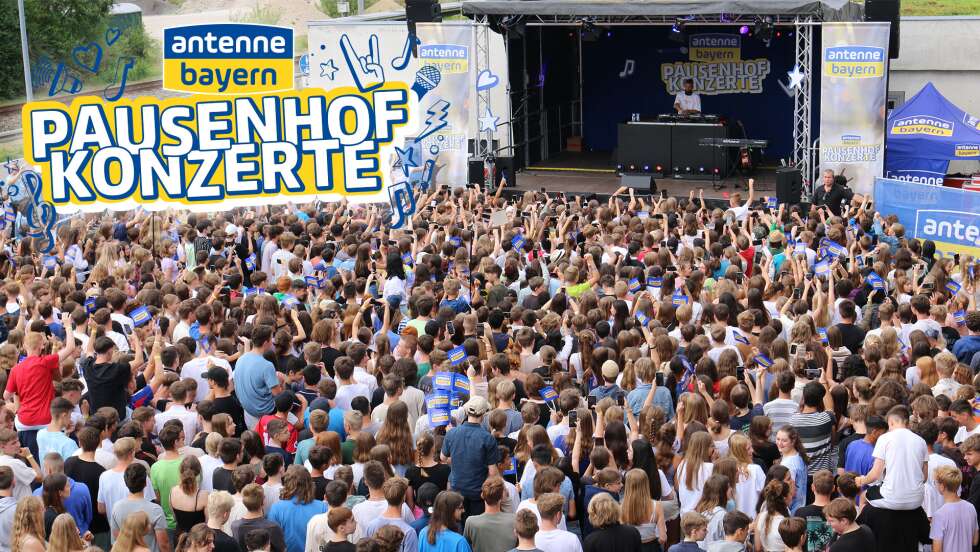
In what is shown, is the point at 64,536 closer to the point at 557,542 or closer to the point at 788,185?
the point at 557,542

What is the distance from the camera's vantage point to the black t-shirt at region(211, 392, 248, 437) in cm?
772

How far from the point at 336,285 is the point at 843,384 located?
4658mm

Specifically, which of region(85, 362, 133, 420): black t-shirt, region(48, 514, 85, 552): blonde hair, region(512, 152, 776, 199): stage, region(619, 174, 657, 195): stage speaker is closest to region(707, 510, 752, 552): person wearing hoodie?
region(48, 514, 85, 552): blonde hair

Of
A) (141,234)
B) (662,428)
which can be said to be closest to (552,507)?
(662,428)

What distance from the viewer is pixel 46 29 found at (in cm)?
3653

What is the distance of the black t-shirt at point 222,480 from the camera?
6.68 meters

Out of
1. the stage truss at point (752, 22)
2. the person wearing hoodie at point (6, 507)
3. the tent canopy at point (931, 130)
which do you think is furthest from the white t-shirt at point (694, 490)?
the tent canopy at point (931, 130)

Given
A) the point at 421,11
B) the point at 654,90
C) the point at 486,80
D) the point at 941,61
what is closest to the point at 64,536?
the point at 486,80

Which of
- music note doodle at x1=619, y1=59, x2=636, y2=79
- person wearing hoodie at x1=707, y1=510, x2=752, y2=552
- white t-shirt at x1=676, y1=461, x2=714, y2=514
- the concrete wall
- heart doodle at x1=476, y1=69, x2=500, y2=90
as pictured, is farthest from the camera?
music note doodle at x1=619, y1=59, x2=636, y2=79

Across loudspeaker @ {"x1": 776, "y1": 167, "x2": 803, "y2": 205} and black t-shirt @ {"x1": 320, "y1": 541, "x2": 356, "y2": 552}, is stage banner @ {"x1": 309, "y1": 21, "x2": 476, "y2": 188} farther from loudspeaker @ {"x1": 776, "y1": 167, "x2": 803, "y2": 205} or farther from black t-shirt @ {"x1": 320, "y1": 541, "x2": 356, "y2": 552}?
black t-shirt @ {"x1": 320, "y1": 541, "x2": 356, "y2": 552}

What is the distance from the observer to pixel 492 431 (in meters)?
7.23

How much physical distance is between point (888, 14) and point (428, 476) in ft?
45.1

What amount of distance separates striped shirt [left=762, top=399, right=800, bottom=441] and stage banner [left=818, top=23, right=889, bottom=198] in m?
11.4

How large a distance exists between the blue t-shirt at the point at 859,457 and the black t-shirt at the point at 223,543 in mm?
3570
